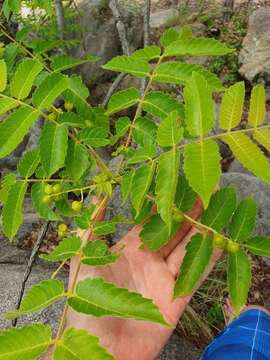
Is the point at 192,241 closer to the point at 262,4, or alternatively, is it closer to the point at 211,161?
the point at 211,161

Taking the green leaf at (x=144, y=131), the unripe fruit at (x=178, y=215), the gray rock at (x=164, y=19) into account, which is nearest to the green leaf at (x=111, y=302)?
the unripe fruit at (x=178, y=215)

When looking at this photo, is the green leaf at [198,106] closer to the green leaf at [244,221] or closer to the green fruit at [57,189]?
the green leaf at [244,221]

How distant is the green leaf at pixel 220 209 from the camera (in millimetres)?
1847

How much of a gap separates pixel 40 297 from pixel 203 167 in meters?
0.68

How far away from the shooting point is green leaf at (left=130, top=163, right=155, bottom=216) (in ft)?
5.19

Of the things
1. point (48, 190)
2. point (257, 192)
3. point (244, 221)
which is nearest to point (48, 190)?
point (48, 190)

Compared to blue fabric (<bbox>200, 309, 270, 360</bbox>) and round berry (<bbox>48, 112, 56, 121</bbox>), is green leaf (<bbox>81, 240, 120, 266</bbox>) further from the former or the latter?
blue fabric (<bbox>200, 309, 270, 360</bbox>)

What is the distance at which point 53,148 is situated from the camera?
1692 mm

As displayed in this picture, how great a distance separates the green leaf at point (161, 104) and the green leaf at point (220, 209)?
38cm

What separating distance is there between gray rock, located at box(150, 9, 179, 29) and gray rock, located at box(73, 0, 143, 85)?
88cm

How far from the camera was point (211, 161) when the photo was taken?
1428 mm

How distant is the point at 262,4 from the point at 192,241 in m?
9.36

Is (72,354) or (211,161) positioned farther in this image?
(211,161)

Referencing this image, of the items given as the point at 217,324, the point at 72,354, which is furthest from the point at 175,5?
the point at 72,354
